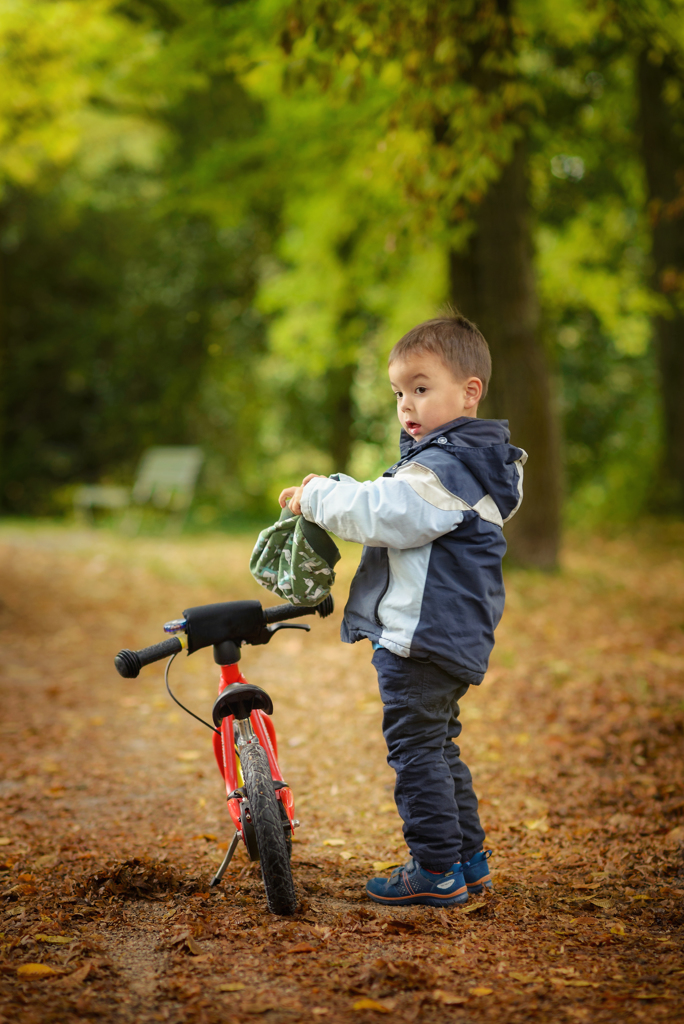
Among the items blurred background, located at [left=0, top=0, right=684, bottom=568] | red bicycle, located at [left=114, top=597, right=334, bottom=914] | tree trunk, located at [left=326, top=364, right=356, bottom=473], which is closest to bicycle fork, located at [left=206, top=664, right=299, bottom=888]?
red bicycle, located at [left=114, top=597, right=334, bottom=914]

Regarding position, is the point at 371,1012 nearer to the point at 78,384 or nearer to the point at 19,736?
the point at 19,736

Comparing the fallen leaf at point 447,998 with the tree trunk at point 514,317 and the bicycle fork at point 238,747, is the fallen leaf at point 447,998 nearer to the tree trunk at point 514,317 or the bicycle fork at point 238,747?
the bicycle fork at point 238,747

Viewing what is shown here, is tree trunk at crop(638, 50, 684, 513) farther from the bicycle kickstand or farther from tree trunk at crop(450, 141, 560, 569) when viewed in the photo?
the bicycle kickstand

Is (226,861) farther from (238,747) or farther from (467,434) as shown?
(467,434)

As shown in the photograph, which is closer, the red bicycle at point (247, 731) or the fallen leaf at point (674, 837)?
the red bicycle at point (247, 731)

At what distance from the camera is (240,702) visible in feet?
9.05

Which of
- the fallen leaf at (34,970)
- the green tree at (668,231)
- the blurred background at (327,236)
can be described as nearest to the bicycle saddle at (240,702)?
the fallen leaf at (34,970)

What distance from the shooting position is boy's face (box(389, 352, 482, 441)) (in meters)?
2.63

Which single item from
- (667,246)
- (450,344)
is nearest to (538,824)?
(450,344)

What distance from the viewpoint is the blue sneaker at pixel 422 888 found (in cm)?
270

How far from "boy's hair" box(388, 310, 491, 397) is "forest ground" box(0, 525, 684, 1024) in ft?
5.29

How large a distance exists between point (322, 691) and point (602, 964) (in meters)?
3.66

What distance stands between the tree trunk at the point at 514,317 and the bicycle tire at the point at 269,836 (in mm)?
6360

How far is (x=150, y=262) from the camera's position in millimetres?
15992
